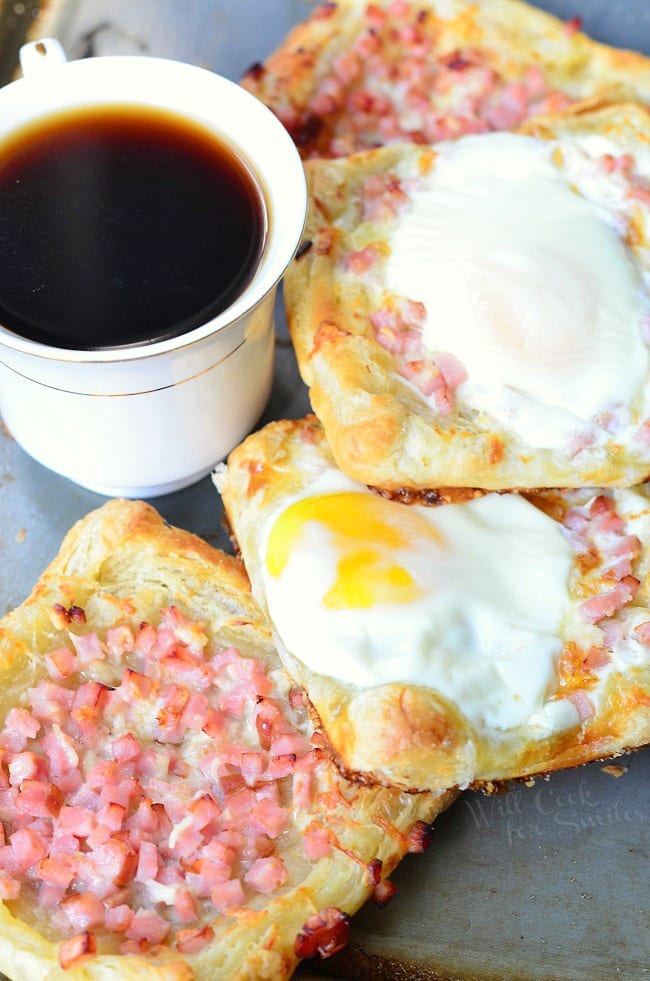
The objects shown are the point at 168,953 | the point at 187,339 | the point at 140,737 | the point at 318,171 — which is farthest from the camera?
the point at 318,171

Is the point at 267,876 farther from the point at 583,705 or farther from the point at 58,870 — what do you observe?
the point at 583,705

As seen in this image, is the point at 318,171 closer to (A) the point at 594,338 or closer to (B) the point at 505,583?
(A) the point at 594,338

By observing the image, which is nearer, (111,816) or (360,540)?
(111,816)

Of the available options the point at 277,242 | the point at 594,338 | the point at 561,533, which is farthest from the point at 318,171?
the point at 561,533

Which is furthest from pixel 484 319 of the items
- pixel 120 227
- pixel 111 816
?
pixel 111 816

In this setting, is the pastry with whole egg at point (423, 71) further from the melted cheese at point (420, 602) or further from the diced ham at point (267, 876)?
the diced ham at point (267, 876)
